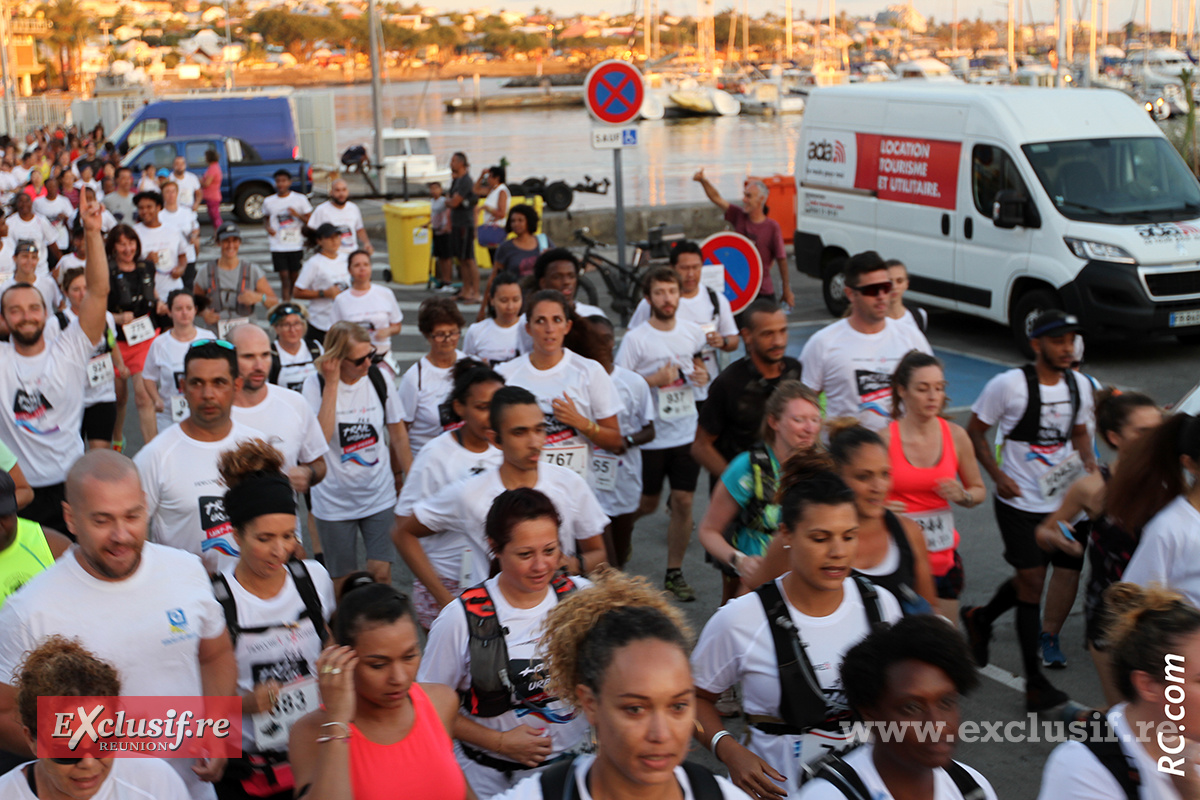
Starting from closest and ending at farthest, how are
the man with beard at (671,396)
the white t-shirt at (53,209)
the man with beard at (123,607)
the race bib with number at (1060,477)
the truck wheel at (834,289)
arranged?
the man with beard at (123,607) → the race bib with number at (1060,477) → the man with beard at (671,396) → the truck wheel at (834,289) → the white t-shirt at (53,209)

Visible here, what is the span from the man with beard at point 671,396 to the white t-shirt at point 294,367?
2.00 metres

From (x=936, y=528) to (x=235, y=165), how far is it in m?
24.4

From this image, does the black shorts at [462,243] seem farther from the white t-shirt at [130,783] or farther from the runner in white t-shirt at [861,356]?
the white t-shirt at [130,783]

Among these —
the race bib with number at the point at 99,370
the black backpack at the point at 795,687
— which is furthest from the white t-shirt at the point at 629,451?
the black backpack at the point at 795,687

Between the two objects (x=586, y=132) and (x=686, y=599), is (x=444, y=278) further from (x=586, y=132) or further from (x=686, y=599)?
(x=586, y=132)

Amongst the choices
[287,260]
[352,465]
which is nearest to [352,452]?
[352,465]

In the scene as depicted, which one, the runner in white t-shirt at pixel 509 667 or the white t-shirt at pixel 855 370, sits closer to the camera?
the runner in white t-shirt at pixel 509 667

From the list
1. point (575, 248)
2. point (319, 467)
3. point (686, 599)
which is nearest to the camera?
point (319, 467)

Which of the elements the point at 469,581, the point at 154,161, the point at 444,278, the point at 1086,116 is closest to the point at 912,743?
the point at 469,581

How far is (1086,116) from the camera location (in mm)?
12211

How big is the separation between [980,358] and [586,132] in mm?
63993

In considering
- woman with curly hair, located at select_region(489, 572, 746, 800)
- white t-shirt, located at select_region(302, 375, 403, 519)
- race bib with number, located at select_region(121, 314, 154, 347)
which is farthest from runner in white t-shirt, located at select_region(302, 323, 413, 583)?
woman with curly hair, located at select_region(489, 572, 746, 800)

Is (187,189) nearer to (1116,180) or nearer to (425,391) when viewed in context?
(1116,180)

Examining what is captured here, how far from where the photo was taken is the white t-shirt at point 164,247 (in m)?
11.7
